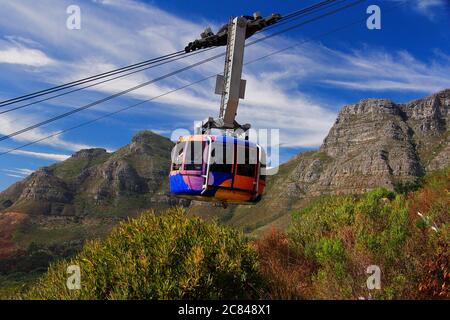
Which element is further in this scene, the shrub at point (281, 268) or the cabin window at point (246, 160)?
the shrub at point (281, 268)

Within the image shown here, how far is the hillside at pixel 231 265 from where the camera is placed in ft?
50.5

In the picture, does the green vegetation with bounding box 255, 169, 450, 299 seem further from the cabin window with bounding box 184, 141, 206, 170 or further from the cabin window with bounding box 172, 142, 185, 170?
the cabin window with bounding box 172, 142, 185, 170

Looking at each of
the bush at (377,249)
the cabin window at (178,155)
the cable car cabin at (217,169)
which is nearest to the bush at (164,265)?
the cable car cabin at (217,169)

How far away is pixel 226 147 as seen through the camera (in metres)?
15.7

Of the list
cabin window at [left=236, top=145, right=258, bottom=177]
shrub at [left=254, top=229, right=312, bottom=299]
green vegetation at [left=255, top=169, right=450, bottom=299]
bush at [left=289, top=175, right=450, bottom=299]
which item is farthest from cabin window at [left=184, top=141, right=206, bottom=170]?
bush at [left=289, top=175, right=450, bottom=299]

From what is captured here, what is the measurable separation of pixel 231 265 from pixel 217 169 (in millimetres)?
3942

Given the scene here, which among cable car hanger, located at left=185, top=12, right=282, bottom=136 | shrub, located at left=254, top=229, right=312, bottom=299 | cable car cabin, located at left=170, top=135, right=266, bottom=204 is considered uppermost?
cable car hanger, located at left=185, top=12, right=282, bottom=136

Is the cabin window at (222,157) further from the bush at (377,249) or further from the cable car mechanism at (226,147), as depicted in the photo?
the bush at (377,249)

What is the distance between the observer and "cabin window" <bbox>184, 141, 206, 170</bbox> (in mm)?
15859

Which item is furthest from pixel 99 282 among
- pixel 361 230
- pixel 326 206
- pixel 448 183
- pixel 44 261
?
pixel 44 261

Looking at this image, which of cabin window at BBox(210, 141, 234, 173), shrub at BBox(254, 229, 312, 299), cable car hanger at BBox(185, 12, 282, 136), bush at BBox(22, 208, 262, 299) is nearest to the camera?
cable car hanger at BBox(185, 12, 282, 136)

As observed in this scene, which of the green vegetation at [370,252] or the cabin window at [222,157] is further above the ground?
the cabin window at [222,157]
